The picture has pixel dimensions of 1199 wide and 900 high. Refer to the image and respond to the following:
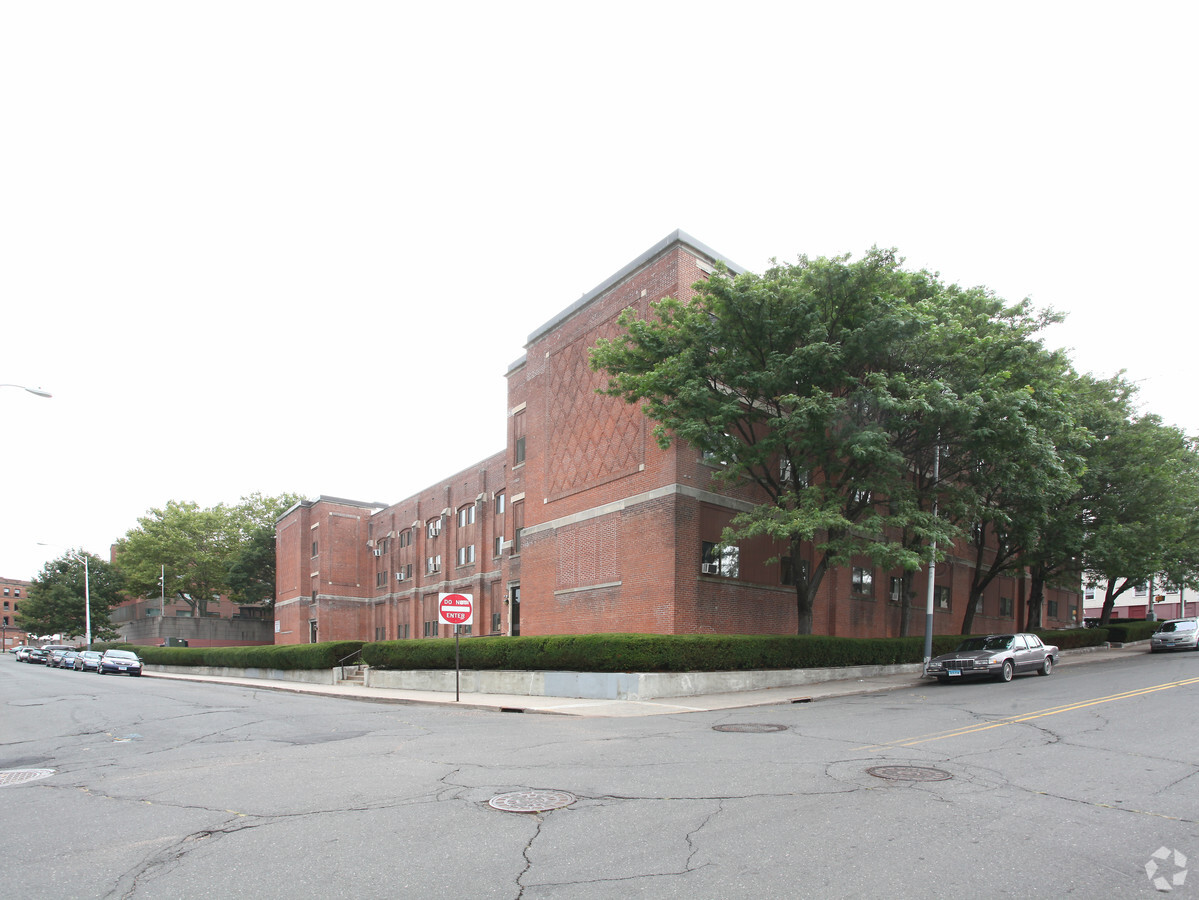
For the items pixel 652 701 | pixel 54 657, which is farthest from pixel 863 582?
pixel 54 657

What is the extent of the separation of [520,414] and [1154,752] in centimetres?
3056

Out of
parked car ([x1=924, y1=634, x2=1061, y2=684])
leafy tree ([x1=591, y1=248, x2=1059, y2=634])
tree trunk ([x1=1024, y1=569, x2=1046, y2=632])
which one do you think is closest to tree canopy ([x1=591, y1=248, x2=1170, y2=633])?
leafy tree ([x1=591, y1=248, x2=1059, y2=634])

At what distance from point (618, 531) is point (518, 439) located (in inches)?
443

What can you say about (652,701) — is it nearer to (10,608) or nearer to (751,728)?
(751,728)

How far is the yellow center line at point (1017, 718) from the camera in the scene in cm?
1128

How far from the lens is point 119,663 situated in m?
45.1

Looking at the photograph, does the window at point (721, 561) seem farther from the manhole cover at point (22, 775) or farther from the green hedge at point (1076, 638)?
the green hedge at point (1076, 638)

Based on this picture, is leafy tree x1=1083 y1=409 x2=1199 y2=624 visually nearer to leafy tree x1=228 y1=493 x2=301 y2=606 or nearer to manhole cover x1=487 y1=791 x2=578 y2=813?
manhole cover x1=487 y1=791 x2=578 y2=813

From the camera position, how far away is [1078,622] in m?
59.8

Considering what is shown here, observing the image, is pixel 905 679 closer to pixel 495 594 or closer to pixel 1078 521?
pixel 1078 521

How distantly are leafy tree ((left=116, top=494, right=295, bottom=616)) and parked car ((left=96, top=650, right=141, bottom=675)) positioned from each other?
27799 millimetres

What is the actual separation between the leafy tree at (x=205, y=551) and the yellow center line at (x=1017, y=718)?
71048 mm

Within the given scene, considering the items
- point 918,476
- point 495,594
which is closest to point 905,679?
point 918,476

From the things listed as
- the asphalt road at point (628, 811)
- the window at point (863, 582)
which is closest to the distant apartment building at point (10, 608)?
the window at point (863, 582)
